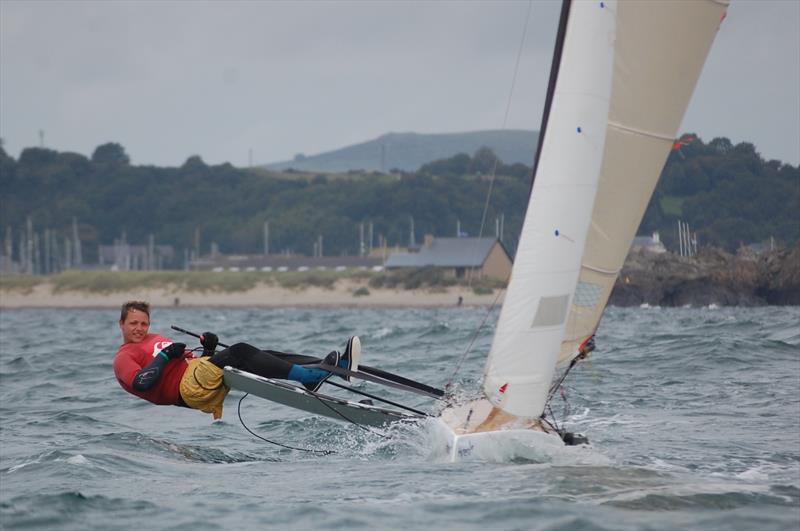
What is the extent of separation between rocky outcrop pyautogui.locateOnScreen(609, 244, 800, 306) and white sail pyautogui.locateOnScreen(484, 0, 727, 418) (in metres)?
32.1

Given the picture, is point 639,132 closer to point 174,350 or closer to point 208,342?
point 208,342

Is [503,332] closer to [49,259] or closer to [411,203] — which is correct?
[411,203]

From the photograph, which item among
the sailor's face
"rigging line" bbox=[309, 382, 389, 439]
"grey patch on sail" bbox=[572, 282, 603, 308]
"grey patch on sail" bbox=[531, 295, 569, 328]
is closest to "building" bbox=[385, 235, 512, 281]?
"rigging line" bbox=[309, 382, 389, 439]

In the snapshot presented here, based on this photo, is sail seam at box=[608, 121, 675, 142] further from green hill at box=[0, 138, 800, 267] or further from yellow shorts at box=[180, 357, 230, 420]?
green hill at box=[0, 138, 800, 267]

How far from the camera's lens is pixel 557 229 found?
7.62 meters

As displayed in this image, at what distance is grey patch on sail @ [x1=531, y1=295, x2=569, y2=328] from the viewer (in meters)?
7.62

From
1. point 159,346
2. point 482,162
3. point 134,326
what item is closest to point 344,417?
point 159,346

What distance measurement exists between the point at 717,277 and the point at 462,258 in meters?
27.5

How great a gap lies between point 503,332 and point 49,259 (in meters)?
106

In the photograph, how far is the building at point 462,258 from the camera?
6807cm

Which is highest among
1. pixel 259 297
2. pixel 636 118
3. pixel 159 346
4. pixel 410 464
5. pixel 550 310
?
pixel 636 118

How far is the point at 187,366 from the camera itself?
356 inches

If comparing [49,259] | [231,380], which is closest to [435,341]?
[231,380]

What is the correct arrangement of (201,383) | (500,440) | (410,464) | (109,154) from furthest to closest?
(109,154)
(201,383)
(410,464)
(500,440)
